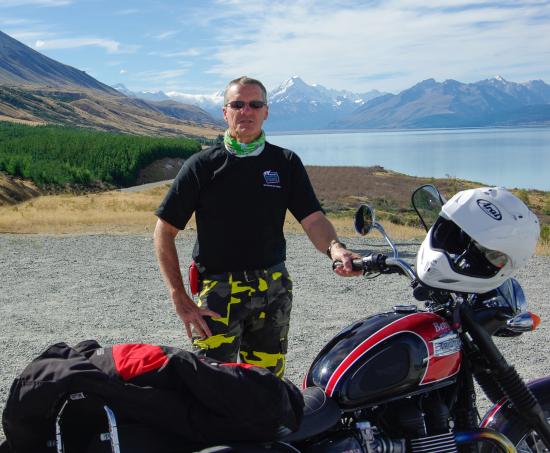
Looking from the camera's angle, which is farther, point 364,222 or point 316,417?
point 364,222

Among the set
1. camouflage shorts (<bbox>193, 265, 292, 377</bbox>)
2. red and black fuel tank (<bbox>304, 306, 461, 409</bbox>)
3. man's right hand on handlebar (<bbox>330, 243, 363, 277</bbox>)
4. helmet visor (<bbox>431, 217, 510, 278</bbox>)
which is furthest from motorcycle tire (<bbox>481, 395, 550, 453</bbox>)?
camouflage shorts (<bbox>193, 265, 292, 377</bbox>)

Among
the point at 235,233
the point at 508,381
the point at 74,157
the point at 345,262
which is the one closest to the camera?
the point at 508,381

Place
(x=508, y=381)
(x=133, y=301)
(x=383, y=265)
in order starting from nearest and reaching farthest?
(x=508, y=381) < (x=383, y=265) < (x=133, y=301)

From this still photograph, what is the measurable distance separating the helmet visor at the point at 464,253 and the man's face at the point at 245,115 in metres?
1.05

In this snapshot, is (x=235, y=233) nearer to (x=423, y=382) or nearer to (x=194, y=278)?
(x=194, y=278)

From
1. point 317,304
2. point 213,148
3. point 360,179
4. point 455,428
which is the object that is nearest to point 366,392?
point 455,428

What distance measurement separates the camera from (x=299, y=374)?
208 inches

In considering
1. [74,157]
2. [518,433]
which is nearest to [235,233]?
[518,433]

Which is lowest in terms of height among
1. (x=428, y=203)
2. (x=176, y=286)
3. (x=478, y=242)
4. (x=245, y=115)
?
(x=176, y=286)

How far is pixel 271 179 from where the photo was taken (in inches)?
127

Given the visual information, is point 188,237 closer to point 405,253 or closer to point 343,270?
point 405,253

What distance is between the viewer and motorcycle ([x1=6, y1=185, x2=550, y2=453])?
235 centimetres

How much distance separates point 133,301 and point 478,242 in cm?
610

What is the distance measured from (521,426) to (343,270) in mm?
967
